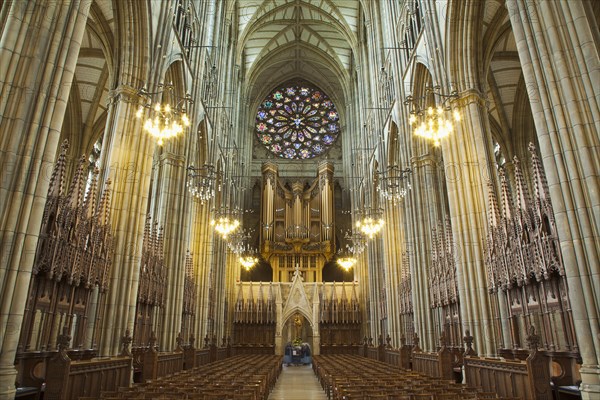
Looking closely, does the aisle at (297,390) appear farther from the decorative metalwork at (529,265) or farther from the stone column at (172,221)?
the decorative metalwork at (529,265)

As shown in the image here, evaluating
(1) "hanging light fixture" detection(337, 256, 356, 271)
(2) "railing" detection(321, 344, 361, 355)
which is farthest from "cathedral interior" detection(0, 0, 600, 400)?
(1) "hanging light fixture" detection(337, 256, 356, 271)

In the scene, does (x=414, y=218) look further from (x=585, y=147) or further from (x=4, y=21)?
(x=4, y=21)

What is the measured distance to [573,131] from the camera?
7930mm

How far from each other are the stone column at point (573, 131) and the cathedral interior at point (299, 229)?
3 centimetres

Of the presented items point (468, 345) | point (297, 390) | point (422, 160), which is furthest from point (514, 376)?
point (422, 160)

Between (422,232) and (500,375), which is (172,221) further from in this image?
(500,375)

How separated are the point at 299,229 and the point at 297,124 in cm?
1213

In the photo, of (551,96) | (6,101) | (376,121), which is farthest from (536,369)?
(376,121)

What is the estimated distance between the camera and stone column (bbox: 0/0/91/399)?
7.03 m

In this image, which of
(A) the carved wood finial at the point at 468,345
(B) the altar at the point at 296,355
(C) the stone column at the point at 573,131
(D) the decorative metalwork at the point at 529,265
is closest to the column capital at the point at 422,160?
(D) the decorative metalwork at the point at 529,265

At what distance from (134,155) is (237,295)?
20231mm

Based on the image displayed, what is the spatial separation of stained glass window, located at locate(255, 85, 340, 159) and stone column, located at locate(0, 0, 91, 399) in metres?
34.1

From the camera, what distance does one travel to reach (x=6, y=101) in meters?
7.45

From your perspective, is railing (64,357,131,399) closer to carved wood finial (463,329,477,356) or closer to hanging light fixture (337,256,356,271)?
carved wood finial (463,329,477,356)
